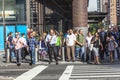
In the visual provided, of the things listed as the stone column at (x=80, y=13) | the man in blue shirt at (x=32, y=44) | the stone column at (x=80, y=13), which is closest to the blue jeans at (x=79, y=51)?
the man in blue shirt at (x=32, y=44)

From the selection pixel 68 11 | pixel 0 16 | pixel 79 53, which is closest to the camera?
pixel 79 53

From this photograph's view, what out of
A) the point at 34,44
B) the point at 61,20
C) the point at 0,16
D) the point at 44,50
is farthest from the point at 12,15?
the point at 61,20

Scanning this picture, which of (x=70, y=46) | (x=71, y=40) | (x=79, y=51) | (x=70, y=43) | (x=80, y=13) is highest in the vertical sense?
(x=80, y=13)

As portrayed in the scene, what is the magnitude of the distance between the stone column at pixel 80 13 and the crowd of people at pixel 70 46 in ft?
14.9

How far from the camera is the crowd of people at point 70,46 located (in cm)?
2314

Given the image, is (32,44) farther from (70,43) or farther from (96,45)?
(96,45)

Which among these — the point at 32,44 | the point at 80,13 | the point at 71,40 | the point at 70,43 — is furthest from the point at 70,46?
the point at 80,13

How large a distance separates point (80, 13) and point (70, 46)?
21.8ft

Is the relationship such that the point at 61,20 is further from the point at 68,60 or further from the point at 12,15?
the point at 68,60

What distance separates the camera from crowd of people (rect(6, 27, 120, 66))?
23.1m

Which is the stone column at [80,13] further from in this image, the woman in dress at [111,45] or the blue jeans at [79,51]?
the woman in dress at [111,45]

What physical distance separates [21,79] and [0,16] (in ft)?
68.6

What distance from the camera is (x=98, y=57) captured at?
77.5 ft

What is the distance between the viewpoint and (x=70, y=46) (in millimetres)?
24422
